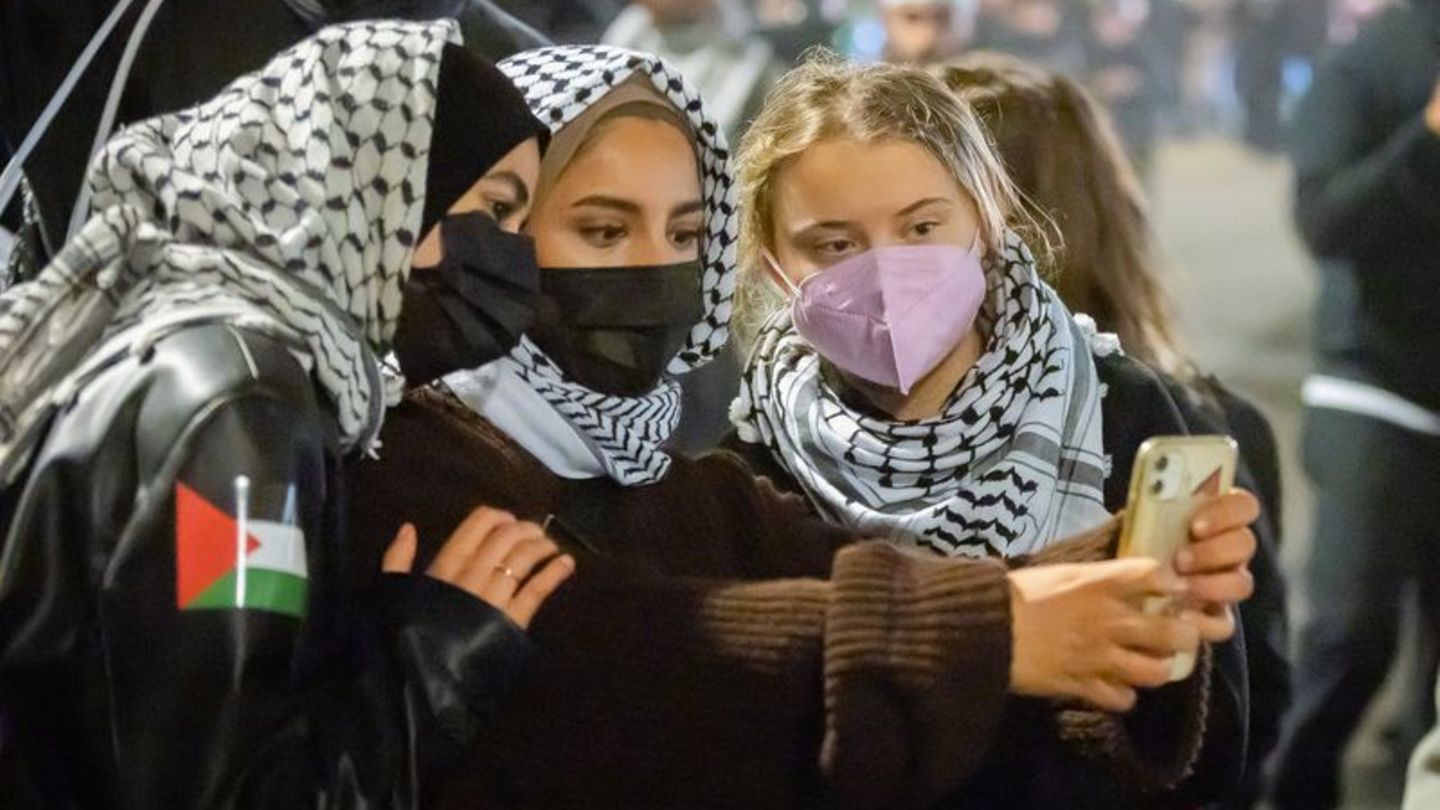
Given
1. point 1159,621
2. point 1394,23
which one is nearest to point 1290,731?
point 1394,23

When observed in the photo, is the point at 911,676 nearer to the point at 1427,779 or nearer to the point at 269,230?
the point at 1427,779

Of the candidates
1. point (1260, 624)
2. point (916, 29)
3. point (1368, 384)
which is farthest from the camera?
point (916, 29)

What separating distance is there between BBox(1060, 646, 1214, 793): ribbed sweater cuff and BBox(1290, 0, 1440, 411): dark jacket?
2.92 metres

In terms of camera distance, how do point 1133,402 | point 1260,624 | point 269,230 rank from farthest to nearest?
1. point 1260,624
2. point 1133,402
3. point 269,230

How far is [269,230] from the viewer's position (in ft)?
7.69

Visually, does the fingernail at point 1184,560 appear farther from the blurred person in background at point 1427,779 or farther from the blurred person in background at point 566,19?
the blurred person in background at point 566,19

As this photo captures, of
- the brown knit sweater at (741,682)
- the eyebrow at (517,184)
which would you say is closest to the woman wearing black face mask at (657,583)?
the brown knit sweater at (741,682)

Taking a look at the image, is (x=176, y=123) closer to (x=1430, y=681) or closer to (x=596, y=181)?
(x=596, y=181)

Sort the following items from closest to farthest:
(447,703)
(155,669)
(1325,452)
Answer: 1. (155,669)
2. (447,703)
3. (1325,452)

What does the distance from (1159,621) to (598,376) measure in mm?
667

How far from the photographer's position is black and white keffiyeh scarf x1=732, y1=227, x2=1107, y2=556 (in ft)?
9.91

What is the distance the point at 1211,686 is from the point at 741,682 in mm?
599

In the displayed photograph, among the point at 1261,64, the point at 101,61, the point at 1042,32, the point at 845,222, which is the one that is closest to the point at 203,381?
the point at 845,222

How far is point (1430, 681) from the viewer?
19.2 feet
